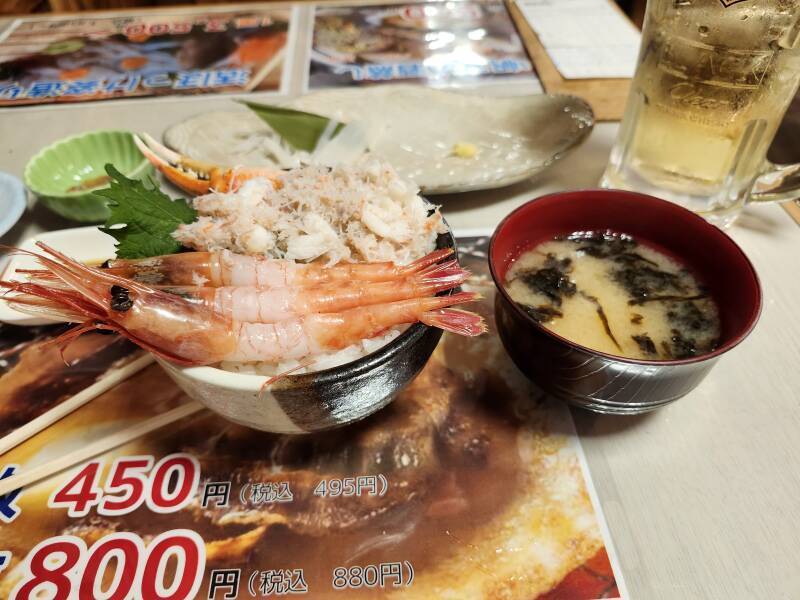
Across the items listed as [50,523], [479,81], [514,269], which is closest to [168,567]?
[50,523]

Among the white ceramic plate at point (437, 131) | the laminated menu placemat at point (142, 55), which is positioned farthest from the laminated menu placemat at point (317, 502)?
the laminated menu placemat at point (142, 55)

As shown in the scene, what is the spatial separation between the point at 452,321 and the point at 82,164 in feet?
4.54

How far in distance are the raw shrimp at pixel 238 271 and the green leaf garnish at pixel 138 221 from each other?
5 cm

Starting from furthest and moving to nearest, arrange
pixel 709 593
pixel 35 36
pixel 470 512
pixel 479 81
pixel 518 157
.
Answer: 1. pixel 35 36
2. pixel 479 81
3. pixel 518 157
4. pixel 470 512
5. pixel 709 593

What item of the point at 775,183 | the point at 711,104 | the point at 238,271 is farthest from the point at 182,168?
the point at 775,183

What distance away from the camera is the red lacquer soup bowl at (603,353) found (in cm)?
86

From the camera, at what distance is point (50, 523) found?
92 cm

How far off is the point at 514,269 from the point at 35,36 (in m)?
2.58

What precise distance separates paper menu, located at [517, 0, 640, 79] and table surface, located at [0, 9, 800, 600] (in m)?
1.10

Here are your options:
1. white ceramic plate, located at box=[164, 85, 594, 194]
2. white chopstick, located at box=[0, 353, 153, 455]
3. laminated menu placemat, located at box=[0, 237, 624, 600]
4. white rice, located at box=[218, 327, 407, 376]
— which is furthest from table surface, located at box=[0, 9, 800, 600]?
white chopstick, located at box=[0, 353, 153, 455]

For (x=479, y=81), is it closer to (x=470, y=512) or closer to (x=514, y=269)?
(x=514, y=269)

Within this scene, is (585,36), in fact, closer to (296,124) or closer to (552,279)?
(296,124)

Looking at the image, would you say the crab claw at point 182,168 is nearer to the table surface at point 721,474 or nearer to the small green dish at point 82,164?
the small green dish at point 82,164

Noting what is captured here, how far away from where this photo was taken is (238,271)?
0.94 m
